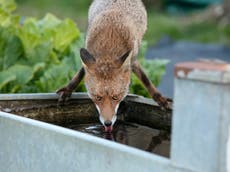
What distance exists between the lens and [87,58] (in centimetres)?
358

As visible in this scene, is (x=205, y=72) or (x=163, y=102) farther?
(x=163, y=102)

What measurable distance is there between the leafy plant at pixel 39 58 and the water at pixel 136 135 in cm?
77

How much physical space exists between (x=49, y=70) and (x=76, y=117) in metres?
0.71

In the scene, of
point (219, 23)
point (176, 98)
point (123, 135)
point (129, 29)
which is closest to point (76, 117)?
point (123, 135)

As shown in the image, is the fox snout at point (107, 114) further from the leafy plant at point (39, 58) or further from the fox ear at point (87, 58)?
the leafy plant at point (39, 58)

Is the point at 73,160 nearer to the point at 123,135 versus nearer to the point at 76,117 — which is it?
the point at 123,135

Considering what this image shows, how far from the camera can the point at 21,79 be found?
4418 millimetres

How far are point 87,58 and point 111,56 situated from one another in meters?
0.19

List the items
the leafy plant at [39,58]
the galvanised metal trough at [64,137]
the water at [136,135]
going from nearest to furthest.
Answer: the galvanised metal trough at [64,137]
the water at [136,135]
the leafy plant at [39,58]

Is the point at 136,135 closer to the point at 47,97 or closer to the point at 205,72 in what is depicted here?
the point at 47,97

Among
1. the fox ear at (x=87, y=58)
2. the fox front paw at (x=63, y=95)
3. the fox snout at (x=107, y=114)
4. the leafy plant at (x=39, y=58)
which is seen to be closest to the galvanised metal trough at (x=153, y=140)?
the fox front paw at (x=63, y=95)

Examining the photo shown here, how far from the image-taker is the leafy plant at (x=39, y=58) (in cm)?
442

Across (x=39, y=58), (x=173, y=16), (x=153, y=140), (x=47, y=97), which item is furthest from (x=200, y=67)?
(x=173, y=16)

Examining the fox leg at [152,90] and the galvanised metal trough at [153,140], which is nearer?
the galvanised metal trough at [153,140]
